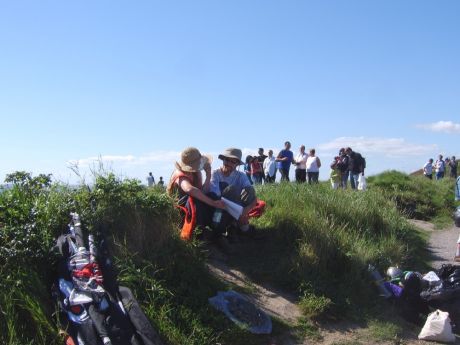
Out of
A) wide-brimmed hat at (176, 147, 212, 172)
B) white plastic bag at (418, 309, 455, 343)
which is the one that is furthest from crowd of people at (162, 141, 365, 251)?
white plastic bag at (418, 309, 455, 343)

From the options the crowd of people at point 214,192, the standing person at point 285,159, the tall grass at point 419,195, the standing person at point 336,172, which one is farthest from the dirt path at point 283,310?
the standing person at point 336,172

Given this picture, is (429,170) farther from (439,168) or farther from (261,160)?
(261,160)

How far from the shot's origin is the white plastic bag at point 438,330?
5762 mm

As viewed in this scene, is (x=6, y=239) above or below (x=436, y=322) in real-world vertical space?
above

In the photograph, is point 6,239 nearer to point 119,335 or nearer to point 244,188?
point 119,335

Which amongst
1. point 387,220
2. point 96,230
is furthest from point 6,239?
point 387,220

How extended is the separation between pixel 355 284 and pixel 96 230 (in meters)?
3.44

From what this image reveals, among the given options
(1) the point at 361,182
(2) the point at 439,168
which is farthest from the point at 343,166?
(2) the point at 439,168

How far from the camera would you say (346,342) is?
5367 mm

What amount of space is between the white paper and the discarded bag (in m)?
1.32

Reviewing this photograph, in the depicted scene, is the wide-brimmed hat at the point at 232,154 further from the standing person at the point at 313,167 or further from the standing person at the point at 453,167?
the standing person at the point at 453,167

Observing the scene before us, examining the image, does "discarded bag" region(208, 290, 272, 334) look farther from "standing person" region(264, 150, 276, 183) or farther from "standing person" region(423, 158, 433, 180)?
→ "standing person" region(423, 158, 433, 180)

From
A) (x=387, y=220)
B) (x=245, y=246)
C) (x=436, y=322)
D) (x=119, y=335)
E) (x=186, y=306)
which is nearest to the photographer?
(x=119, y=335)

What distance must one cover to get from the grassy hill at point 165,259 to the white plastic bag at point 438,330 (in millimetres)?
745
